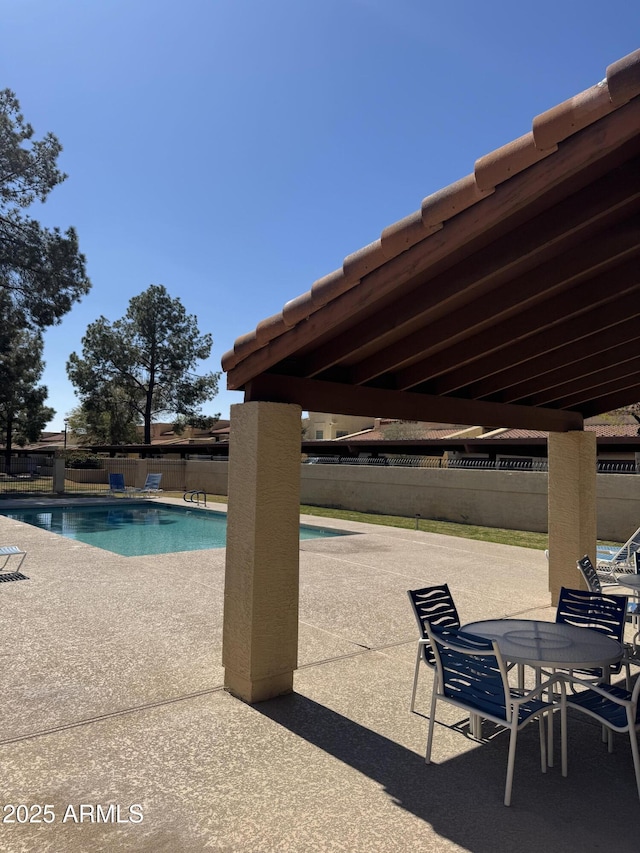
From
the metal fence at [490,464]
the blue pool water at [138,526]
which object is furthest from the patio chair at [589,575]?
the blue pool water at [138,526]

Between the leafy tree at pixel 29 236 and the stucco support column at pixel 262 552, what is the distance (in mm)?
25879

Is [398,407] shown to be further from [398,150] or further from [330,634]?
[398,150]

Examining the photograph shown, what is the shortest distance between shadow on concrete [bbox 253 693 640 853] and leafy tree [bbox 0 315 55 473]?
27593 mm

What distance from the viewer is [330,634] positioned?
6.82 meters

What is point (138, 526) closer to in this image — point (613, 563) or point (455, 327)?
point (613, 563)

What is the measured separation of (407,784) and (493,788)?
523 millimetres

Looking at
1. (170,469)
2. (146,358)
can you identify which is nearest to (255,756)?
(170,469)

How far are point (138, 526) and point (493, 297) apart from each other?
16948 mm

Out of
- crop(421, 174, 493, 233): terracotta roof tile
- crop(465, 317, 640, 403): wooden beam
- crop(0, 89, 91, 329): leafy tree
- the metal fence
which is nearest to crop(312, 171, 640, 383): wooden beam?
crop(421, 174, 493, 233): terracotta roof tile

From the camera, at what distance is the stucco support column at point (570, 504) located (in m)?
7.93

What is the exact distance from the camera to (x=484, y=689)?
378 centimetres

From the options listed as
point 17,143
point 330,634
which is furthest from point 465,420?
point 17,143

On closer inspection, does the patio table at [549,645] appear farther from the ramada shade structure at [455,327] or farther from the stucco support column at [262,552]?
the ramada shade structure at [455,327]

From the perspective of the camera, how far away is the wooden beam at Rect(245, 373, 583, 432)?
5.04 metres
